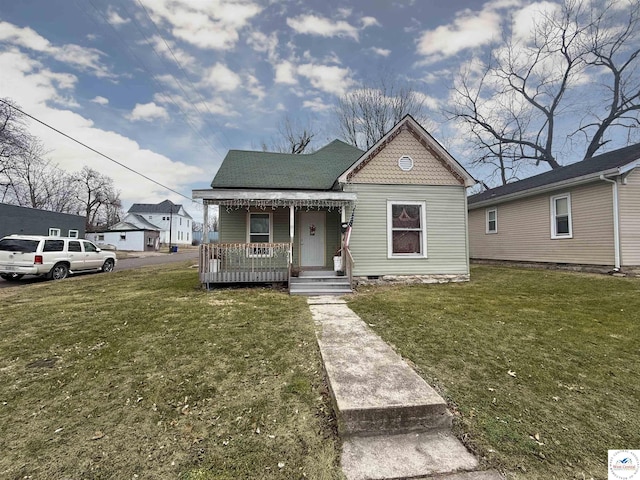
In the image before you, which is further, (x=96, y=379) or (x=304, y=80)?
(x=304, y=80)

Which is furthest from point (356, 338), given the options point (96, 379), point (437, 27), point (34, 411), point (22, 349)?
point (437, 27)

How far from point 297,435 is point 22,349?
4451 mm

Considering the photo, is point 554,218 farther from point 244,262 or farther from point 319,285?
point 244,262

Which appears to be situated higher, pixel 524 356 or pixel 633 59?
pixel 633 59

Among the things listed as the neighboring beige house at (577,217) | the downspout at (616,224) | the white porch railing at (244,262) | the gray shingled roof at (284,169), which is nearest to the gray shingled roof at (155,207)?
the gray shingled roof at (284,169)

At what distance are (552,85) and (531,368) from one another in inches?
1130

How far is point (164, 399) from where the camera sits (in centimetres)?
290

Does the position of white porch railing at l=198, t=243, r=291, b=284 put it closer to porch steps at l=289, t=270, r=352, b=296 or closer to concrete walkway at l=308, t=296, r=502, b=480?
porch steps at l=289, t=270, r=352, b=296

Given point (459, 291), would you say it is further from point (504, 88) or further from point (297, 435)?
point (504, 88)

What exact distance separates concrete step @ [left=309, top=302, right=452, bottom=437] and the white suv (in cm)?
1246

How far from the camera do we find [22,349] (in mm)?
4223

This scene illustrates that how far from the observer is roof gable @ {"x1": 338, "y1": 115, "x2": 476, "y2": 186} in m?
9.97

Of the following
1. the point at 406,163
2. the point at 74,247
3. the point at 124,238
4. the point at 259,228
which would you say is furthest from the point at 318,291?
the point at 124,238

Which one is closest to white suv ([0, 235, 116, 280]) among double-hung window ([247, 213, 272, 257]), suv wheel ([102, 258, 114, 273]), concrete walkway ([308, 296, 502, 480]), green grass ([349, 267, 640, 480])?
suv wheel ([102, 258, 114, 273])
